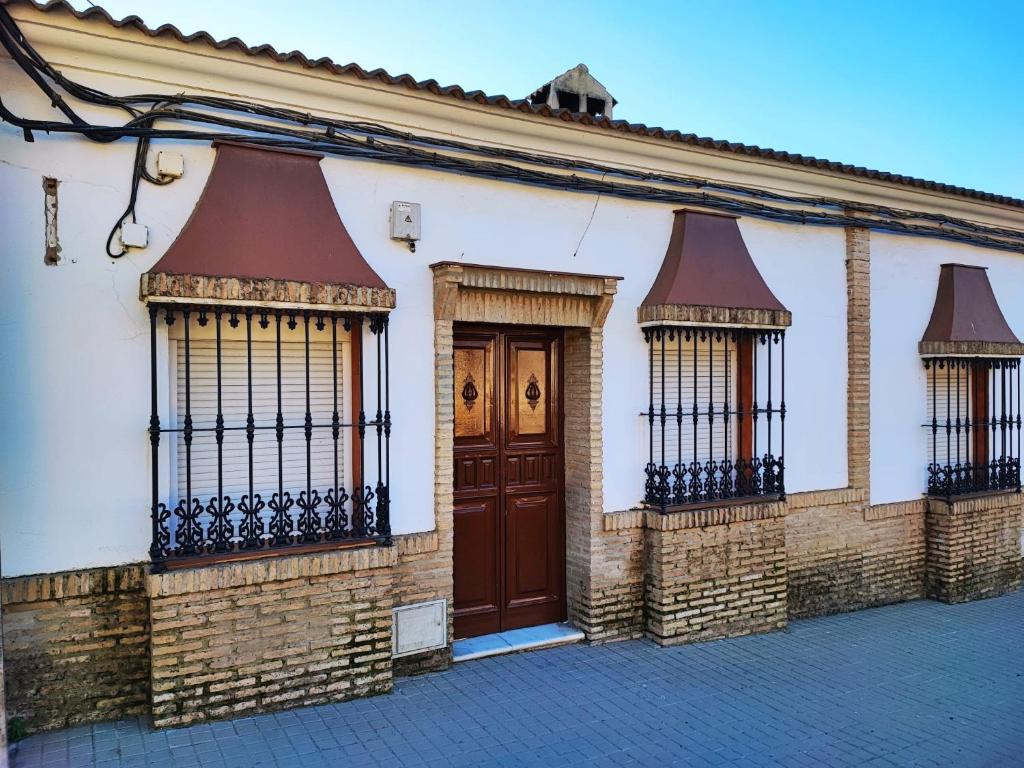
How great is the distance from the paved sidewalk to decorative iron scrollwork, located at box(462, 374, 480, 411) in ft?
6.68

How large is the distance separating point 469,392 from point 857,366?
425cm

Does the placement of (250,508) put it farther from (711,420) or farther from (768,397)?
(768,397)

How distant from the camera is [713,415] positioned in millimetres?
6996

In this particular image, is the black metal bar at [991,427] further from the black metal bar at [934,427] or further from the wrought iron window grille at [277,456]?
the wrought iron window grille at [277,456]

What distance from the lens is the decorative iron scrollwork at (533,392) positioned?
6.58 meters

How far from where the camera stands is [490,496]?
6387 millimetres

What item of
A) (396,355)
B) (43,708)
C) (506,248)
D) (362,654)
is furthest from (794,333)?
(43,708)

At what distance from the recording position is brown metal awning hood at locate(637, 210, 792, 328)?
256 inches

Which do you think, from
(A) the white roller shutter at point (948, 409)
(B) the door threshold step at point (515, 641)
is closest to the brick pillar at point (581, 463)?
(B) the door threshold step at point (515, 641)

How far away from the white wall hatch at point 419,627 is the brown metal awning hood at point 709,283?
295 cm

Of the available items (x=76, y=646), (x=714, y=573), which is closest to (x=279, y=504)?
(x=76, y=646)

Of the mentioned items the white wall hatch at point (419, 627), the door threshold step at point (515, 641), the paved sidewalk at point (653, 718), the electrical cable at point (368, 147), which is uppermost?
the electrical cable at point (368, 147)

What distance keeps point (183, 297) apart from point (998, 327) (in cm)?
854

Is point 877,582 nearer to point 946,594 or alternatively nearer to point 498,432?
point 946,594
